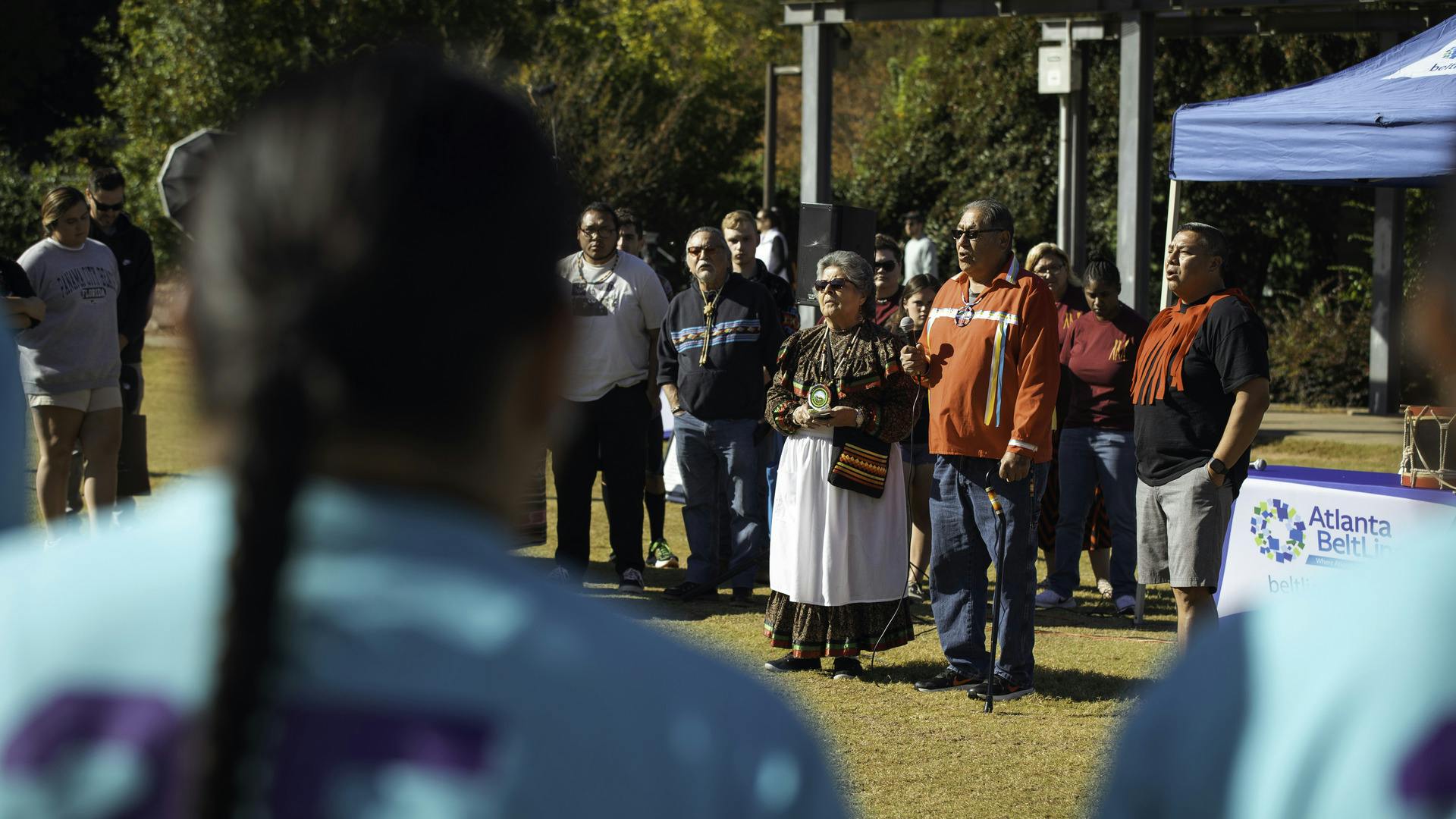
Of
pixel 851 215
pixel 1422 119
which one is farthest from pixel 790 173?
pixel 1422 119

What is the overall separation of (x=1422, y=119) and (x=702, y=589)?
434 cm

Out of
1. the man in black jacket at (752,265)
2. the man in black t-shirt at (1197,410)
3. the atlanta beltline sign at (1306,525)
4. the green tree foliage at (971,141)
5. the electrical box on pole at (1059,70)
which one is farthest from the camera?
the green tree foliage at (971,141)

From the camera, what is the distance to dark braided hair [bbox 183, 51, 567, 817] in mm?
978

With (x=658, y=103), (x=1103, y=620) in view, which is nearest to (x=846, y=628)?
(x=1103, y=620)

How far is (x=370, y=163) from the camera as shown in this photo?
1.01 meters

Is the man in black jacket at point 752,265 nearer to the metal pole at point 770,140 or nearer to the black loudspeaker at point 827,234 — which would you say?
the black loudspeaker at point 827,234

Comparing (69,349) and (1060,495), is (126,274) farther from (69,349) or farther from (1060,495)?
(1060,495)

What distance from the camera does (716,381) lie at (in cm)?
804

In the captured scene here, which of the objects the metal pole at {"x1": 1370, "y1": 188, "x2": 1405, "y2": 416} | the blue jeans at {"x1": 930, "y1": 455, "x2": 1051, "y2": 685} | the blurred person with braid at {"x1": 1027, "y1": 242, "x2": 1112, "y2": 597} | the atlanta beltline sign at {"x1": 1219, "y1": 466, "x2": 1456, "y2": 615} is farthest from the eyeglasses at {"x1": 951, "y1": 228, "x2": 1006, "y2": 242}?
the metal pole at {"x1": 1370, "y1": 188, "x2": 1405, "y2": 416}

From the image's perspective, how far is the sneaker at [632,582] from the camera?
8430mm

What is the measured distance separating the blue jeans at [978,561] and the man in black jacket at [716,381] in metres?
1.87

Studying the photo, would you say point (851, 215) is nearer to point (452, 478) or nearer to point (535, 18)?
point (452, 478)

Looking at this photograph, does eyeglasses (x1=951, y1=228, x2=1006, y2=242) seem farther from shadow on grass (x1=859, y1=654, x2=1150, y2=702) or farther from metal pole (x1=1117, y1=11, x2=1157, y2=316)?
metal pole (x1=1117, y1=11, x2=1157, y2=316)

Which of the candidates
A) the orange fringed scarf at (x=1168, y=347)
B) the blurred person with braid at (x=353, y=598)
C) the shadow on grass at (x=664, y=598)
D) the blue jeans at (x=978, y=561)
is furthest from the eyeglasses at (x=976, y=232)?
the blurred person with braid at (x=353, y=598)
